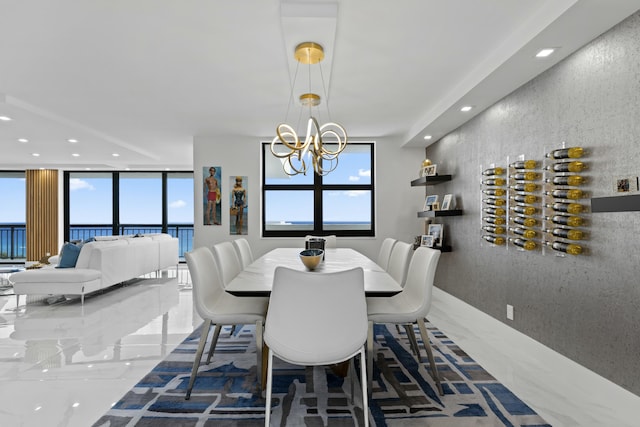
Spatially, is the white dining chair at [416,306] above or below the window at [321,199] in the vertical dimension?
below

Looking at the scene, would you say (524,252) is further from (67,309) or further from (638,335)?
(67,309)

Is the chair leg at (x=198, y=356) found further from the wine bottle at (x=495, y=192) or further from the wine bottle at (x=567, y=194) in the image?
the wine bottle at (x=495, y=192)

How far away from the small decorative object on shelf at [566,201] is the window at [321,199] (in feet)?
11.6

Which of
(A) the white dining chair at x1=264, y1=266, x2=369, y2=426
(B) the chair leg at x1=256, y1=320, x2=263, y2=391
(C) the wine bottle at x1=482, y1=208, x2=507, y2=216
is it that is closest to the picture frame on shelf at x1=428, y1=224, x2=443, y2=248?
(C) the wine bottle at x1=482, y1=208, x2=507, y2=216

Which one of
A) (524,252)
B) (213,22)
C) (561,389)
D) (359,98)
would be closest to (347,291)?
(561,389)

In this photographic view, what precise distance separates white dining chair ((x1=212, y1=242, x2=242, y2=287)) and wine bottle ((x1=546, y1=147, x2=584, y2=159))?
271 centimetres

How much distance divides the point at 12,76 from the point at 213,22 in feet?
7.71

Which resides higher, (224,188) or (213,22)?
(213,22)

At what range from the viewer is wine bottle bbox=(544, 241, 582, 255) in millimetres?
2473

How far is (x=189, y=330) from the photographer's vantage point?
11.2 ft

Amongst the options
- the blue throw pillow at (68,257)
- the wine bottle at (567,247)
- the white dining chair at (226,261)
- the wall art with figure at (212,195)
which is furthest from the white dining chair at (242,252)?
the wine bottle at (567,247)

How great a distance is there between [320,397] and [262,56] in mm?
2595

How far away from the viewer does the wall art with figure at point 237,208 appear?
583 cm

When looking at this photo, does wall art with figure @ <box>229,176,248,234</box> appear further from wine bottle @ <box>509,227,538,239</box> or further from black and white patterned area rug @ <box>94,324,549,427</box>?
wine bottle @ <box>509,227,538,239</box>
